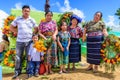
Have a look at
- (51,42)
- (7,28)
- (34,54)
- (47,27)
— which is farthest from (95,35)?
(7,28)

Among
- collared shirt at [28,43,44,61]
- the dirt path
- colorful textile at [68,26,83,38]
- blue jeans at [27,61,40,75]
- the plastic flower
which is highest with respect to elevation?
colorful textile at [68,26,83,38]

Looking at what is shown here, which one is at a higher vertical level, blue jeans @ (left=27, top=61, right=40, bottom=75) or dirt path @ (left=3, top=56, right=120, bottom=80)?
blue jeans @ (left=27, top=61, right=40, bottom=75)

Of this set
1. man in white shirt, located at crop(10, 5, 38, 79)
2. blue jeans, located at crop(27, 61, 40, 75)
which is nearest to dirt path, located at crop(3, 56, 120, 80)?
blue jeans, located at crop(27, 61, 40, 75)

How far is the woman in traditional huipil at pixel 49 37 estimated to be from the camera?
9367mm

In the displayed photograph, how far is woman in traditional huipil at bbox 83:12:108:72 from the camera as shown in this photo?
9547mm

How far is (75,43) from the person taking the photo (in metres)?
9.86

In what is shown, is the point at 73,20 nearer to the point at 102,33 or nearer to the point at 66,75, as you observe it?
the point at 102,33

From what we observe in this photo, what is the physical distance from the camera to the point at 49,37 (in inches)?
371

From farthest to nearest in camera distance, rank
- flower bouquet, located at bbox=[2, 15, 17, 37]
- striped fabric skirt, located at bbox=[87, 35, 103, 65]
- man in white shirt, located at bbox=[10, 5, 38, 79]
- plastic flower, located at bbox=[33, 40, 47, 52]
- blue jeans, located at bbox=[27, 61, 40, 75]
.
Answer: flower bouquet, located at bbox=[2, 15, 17, 37] → striped fabric skirt, located at bbox=[87, 35, 103, 65] → blue jeans, located at bbox=[27, 61, 40, 75] → plastic flower, located at bbox=[33, 40, 47, 52] → man in white shirt, located at bbox=[10, 5, 38, 79]

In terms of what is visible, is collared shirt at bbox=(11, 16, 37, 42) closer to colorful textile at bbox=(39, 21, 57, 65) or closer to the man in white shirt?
the man in white shirt

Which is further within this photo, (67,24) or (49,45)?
(67,24)

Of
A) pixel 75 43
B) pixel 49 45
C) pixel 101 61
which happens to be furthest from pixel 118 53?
pixel 49 45

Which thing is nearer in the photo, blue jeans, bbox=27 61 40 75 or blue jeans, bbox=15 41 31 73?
blue jeans, bbox=15 41 31 73

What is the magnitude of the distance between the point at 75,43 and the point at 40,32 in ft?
3.73
